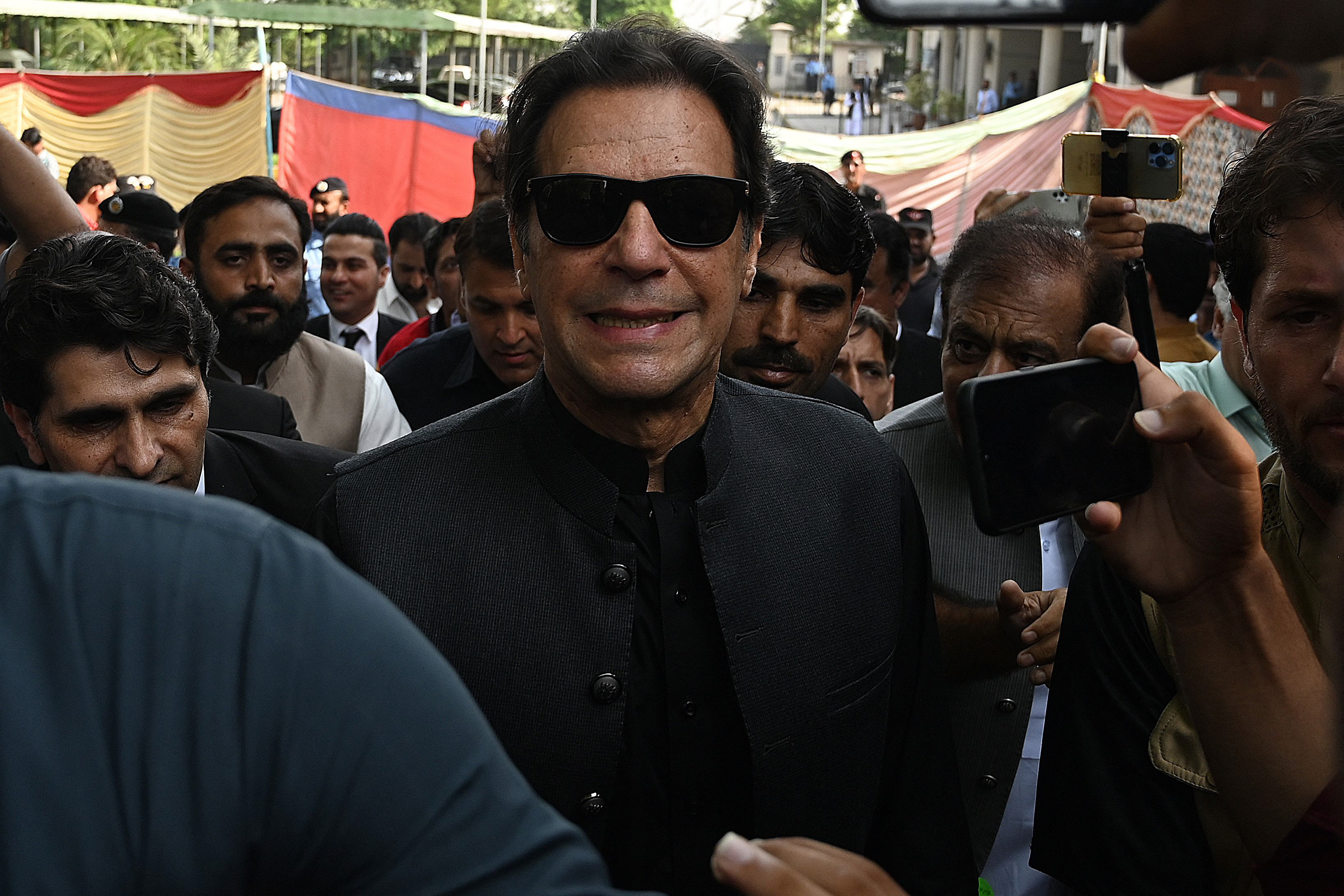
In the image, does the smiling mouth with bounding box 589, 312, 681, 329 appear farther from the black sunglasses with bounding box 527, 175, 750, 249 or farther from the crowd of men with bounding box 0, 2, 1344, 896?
the black sunglasses with bounding box 527, 175, 750, 249

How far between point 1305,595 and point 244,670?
147 centimetres

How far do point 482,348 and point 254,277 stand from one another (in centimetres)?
113

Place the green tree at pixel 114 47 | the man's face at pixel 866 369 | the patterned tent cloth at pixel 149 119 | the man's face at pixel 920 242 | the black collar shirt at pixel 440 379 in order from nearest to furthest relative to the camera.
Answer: the black collar shirt at pixel 440 379
the man's face at pixel 866 369
the man's face at pixel 920 242
the patterned tent cloth at pixel 149 119
the green tree at pixel 114 47

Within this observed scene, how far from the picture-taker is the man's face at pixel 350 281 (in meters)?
7.12

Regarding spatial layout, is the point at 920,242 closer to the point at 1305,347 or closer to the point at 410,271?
the point at 410,271

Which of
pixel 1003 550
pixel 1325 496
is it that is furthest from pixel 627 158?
pixel 1003 550

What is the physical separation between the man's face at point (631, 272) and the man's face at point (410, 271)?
6.64 m

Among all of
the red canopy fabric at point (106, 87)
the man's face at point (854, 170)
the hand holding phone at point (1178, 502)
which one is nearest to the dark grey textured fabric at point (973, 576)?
the hand holding phone at point (1178, 502)

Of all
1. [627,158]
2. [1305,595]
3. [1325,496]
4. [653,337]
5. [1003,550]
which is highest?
[627,158]

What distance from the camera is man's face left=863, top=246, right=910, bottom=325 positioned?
5582 mm

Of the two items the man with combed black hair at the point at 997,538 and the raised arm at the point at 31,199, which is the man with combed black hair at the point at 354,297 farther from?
the man with combed black hair at the point at 997,538

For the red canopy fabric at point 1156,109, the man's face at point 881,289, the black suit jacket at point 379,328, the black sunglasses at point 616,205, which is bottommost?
the black suit jacket at point 379,328

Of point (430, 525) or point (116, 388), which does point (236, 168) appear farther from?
point (430, 525)

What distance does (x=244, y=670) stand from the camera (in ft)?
3.04
